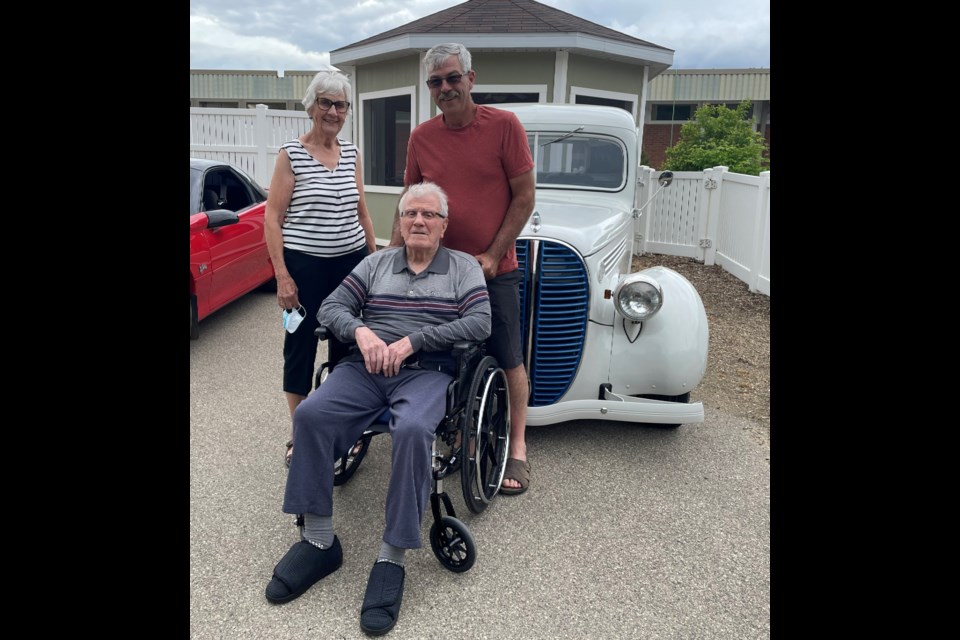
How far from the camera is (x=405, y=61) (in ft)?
32.4

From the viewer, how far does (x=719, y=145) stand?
1207 centimetres

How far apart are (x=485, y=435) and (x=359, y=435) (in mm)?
677

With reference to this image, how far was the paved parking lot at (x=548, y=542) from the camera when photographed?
2330 millimetres

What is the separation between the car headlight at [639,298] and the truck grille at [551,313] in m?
0.20

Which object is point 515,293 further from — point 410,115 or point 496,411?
point 410,115

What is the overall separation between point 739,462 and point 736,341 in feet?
8.90

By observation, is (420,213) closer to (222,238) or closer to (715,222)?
(222,238)

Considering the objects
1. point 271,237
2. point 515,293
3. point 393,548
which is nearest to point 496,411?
point 515,293

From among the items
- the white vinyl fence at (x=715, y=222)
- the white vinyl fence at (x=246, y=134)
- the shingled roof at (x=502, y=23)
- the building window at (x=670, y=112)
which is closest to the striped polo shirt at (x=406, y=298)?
the white vinyl fence at (x=715, y=222)

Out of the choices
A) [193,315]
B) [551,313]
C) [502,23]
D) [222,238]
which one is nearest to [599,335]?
[551,313]

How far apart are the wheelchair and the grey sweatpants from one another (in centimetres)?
8

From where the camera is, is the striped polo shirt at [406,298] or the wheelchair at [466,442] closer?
the wheelchair at [466,442]

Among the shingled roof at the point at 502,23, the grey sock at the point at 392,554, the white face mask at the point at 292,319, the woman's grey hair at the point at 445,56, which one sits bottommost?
the grey sock at the point at 392,554

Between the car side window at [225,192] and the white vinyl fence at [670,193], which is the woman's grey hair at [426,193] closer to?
the car side window at [225,192]
